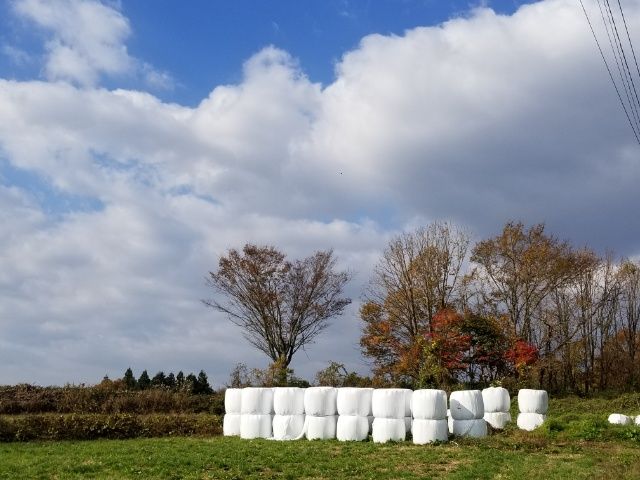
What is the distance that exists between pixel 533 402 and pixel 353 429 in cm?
489

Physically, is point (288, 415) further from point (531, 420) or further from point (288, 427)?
point (531, 420)

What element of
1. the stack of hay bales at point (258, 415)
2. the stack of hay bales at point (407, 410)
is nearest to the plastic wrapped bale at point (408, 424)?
the stack of hay bales at point (407, 410)

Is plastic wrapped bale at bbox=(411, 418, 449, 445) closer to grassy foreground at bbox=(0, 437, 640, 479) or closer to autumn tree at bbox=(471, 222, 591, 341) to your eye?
grassy foreground at bbox=(0, 437, 640, 479)

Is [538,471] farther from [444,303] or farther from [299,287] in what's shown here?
[299,287]

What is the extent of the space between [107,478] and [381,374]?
24.3 meters

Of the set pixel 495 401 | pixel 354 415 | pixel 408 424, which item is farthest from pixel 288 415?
pixel 495 401

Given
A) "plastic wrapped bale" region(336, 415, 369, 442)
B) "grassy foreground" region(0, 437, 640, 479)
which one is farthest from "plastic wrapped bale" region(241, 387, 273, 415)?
"plastic wrapped bale" region(336, 415, 369, 442)

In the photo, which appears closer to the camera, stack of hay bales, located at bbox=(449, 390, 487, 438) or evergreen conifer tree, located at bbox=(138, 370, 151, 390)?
stack of hay bales, located at bbox=(449, 390, 487, 438)

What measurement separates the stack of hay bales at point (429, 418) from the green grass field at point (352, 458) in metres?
0.34

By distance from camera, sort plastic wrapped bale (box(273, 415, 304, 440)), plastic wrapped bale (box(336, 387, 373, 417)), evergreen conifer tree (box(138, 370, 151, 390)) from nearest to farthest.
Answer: plastic wrapped bale (box(336, 387, 373, 417)) → plastic wrapped bale (box(273, 415, 304, 440)) → evergreen conifer tree (box(138, 370, 151, 390))

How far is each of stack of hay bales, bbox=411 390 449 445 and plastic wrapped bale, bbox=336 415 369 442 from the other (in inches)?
46.5

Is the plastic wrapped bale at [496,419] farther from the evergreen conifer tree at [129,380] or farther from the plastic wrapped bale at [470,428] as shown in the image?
the evergreen conifer tree at [129,380]

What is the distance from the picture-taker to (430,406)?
1739 centimetres

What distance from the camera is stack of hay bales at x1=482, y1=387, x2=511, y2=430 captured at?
1948cm
